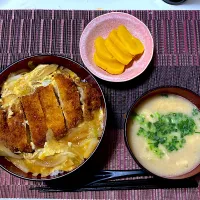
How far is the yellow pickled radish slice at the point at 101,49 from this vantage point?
203cm

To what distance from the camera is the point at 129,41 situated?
6.68ft

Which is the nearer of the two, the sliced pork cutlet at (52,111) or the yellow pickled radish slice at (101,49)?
the sliced pork cutlet at (52,111)

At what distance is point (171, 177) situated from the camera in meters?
1.83

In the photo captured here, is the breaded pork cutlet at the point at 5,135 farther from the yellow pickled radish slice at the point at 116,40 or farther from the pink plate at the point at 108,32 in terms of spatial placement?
the yellow pickled radish slice at the point at 116,40

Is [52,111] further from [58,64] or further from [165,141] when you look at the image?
[165,141]

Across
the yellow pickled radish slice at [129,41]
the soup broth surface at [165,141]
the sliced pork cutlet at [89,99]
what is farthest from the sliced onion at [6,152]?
the yellow pickled radish slice at [129,41]

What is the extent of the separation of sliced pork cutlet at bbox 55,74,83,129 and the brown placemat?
26 cm

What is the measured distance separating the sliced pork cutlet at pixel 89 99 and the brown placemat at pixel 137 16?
18 cm

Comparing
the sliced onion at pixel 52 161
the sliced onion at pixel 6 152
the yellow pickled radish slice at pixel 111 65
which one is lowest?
the sliced onion at pixel 52 161

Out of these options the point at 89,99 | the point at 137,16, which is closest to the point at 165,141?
the point at 89,99

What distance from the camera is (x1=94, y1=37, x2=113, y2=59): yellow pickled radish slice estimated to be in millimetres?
2025

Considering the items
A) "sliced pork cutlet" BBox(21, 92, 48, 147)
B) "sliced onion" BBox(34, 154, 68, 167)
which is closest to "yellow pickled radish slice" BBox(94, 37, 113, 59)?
"sliced pork cutlet" BBox(21, 92, 48, 147)

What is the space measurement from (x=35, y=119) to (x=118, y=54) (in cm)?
58

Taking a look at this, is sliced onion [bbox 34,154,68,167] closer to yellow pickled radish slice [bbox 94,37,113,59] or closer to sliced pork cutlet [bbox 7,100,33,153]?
sliced pork cutlet [bbox 7,100,33,153]
